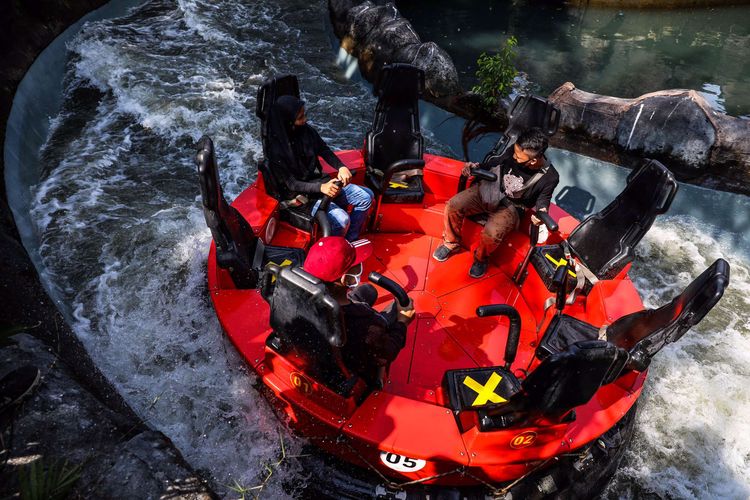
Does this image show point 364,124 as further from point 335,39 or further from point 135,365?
→ point 135,365

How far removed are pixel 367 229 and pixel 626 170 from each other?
141 inches

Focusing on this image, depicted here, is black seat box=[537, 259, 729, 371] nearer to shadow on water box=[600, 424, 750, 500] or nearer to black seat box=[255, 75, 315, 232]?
shadow on water box=[600, 424, 750, 500]

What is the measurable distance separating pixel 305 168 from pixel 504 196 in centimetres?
158

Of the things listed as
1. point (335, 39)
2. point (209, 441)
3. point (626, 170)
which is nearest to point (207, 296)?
point (209, 441)

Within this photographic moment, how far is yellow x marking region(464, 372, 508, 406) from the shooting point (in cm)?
271

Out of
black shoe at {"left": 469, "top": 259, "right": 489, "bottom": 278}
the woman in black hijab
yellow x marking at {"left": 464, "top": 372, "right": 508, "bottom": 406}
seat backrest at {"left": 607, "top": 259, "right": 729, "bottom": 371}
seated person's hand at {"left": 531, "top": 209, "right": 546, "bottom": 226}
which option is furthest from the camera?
A: black shoe at {"left": 469, "top": 259, "right": 489, "bottom": 278}

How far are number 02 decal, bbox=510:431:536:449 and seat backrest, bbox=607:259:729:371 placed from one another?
0.73 m

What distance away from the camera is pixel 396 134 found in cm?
451

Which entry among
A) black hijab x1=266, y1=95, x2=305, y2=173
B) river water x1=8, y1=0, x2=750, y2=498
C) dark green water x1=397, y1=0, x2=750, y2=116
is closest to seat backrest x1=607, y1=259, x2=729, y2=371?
river water x1=8, y1=0, x2=750, y2=498

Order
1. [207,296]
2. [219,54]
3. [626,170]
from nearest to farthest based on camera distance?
[207,296], [626,170], [219,54]

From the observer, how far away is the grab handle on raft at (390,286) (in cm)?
254

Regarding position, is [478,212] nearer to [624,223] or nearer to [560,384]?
[624,223]

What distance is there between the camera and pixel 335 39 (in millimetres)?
9320

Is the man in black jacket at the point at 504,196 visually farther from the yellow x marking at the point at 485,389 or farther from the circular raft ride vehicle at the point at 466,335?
the yellow x marking at the point at 485,389
